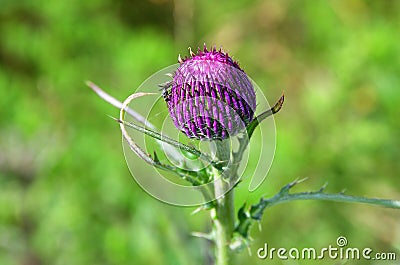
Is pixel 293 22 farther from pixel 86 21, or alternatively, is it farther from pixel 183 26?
pixel 86 21

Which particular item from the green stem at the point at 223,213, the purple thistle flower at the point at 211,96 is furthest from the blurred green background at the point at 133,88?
the purple thistle flower at the point at 211,96

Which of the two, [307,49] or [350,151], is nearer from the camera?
[350,151]


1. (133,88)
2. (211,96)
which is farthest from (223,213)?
(133,88)

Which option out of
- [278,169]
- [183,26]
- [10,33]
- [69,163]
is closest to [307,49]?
[183,26]

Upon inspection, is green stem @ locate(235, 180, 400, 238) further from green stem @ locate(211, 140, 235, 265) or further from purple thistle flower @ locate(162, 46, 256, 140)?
purple thistle flower @ locate(162, 46, 256, 140)

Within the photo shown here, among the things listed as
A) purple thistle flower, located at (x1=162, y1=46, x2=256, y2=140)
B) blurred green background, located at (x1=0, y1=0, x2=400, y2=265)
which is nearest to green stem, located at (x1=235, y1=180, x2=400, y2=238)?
purple thistle flower, located at (x1=162, y1=46, x2=256, y2=140)

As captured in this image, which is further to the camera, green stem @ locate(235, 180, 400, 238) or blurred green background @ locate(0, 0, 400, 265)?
blurred green background @ locate(0, 0, 400, 265)

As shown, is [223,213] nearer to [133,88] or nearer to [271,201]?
[271,201]

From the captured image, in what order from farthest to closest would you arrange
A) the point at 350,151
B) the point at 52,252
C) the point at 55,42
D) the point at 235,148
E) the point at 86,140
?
the point at 55,42
the point at 86,140
the point at 350,151
the point at 52,252
the point at 235,148
